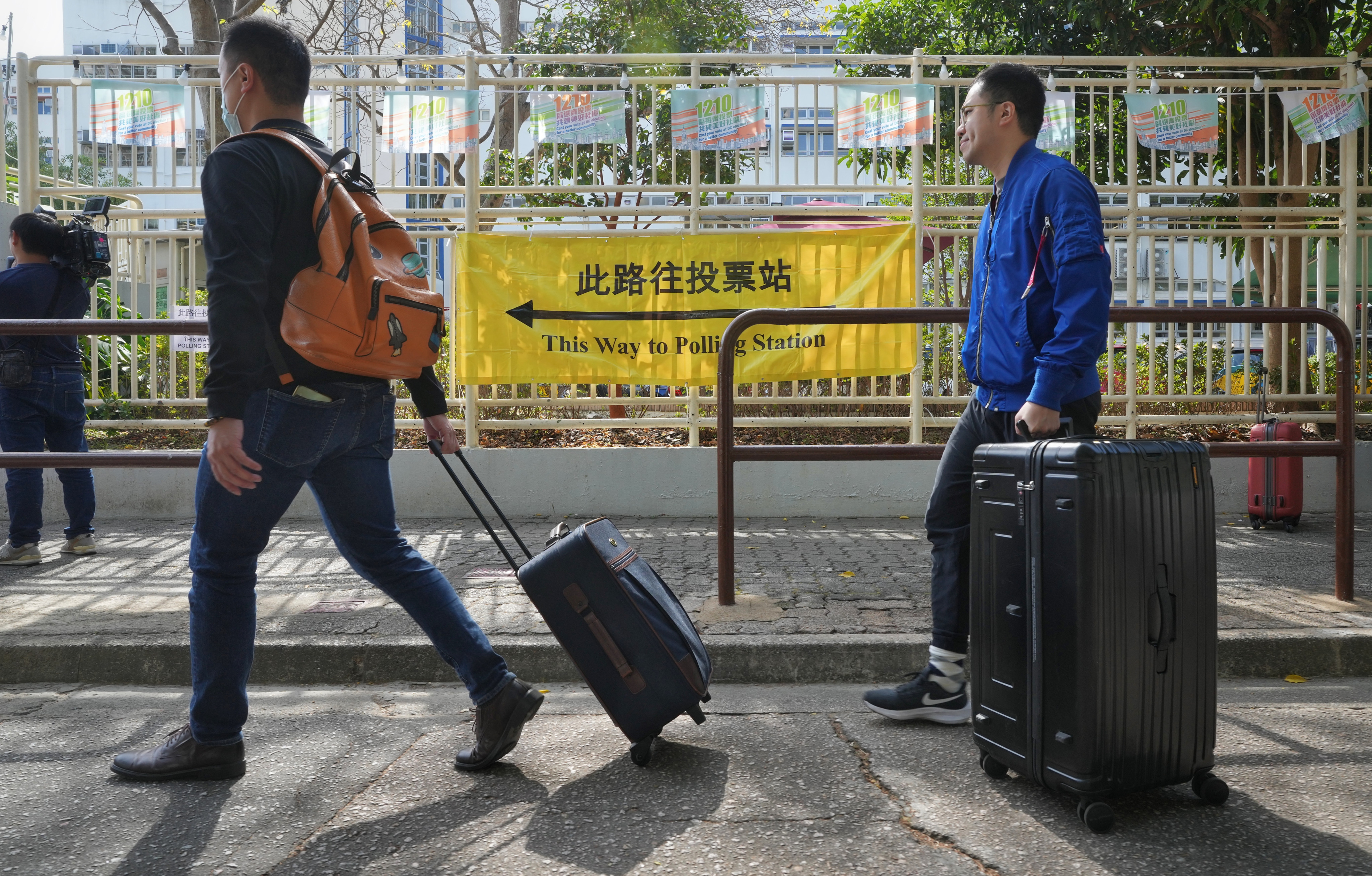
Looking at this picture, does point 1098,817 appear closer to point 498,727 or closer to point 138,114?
point 498,727

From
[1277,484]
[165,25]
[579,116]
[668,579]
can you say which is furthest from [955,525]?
[165,25]

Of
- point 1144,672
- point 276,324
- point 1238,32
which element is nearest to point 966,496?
point 1144,672

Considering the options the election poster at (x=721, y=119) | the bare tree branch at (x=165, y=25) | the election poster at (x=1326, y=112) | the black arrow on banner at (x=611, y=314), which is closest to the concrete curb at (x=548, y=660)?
the black arrow on banner at (x=611, y=314)

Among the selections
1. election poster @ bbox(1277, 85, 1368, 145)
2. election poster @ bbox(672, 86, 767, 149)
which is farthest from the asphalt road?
election poster @ bbox(1277, 85, 1368, 145)

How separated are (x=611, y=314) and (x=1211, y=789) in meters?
5.08

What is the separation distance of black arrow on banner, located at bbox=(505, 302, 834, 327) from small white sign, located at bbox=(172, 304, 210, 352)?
203 centimetres

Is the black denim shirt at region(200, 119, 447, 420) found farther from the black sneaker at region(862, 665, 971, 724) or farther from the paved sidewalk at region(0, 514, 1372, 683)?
the black sneaker at region(862, 665, 971, 724)

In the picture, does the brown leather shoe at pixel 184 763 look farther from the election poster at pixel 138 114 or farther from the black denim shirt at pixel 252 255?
the election poster at pixel 138 114

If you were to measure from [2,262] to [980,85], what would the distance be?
278 inches

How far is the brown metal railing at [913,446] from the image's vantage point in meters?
4.22

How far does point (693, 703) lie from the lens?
2885mm

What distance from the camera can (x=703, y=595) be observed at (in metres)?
4.63

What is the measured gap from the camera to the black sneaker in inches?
127

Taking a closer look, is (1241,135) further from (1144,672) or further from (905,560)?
(1144,672)
